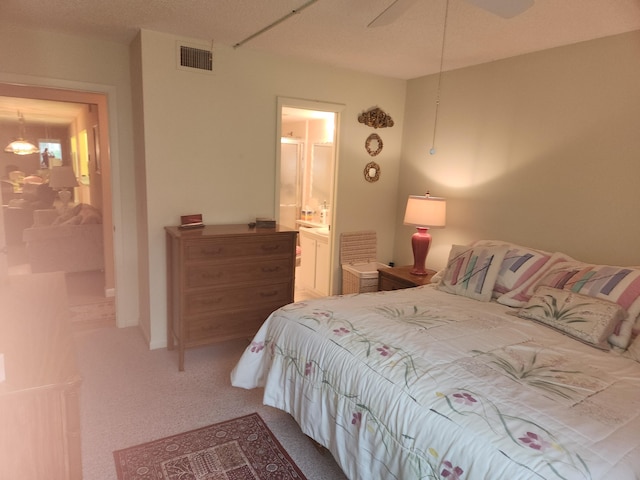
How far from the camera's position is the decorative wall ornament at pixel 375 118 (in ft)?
13.4

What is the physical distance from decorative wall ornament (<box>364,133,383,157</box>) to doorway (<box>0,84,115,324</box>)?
2.43m

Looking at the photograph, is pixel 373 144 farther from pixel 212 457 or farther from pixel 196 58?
pixel 212 457

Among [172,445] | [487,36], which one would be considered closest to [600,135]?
[487,36]

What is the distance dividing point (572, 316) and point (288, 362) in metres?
1.54

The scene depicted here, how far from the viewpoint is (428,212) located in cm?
353

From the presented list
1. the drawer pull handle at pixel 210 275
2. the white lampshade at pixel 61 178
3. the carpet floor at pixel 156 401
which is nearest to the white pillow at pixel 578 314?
the carpet floor at pixel 156 401

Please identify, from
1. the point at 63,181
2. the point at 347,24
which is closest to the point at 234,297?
the point at 347,24

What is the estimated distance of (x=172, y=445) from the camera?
2.23m

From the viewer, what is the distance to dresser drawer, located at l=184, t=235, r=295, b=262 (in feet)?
9.76

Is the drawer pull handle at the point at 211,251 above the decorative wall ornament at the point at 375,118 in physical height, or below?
below

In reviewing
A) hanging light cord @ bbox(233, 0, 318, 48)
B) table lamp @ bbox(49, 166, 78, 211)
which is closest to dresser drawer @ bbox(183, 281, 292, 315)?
hanging light cord @ bbox(233, 0, 318, 48)

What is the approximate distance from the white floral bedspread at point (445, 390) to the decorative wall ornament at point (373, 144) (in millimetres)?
2076

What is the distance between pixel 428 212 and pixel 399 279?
2.07 feet

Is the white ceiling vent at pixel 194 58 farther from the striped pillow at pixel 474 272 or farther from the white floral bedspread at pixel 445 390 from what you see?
the striped pillow at pixel 474 272
